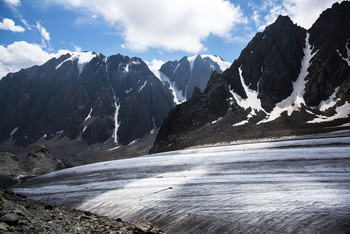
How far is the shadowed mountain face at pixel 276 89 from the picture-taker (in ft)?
223

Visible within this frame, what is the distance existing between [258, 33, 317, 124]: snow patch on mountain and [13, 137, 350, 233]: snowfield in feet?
202

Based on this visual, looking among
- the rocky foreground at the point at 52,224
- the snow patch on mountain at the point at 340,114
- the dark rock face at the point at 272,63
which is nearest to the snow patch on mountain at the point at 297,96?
the dark rock face at the point at 272,63

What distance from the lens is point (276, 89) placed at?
9319cm

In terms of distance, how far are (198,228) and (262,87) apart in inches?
3823

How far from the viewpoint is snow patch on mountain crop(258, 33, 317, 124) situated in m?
77.5

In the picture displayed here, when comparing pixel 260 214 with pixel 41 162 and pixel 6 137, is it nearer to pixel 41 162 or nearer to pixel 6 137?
pixel 41 162

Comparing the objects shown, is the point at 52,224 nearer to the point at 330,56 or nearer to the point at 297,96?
the point at 297,96

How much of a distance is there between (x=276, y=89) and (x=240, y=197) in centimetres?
9289

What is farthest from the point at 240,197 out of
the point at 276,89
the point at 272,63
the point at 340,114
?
the point at 272,63

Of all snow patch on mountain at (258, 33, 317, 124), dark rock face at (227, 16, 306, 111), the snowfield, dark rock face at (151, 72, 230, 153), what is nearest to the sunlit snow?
dark rock face at (151, 72, 230, 153)

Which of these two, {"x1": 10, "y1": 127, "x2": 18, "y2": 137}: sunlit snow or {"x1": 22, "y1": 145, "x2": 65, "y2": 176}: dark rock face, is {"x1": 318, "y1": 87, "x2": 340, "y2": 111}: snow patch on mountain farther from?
{"x1": 10, "y1": 127, "x2": 18, "y2": 137}: sunlit snow

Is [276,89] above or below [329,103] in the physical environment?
above

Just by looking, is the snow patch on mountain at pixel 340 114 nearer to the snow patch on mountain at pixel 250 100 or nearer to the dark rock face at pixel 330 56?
the dark rock face at pixel 330 56

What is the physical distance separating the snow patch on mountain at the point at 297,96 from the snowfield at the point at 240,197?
61441 mm
